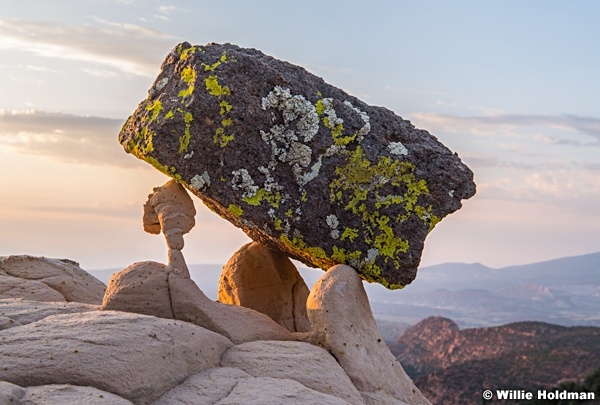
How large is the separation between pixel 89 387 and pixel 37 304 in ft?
10.0

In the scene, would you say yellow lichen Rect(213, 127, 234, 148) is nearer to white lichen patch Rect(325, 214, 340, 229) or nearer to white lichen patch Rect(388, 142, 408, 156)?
white lichen patch Rect(325, 214, 340, 229)

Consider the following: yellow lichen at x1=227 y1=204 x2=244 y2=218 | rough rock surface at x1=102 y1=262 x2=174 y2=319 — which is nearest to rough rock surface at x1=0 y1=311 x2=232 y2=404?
rough rock surface at x1=102 y1=262 x2=174 y2=319

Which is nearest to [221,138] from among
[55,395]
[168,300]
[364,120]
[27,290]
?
[364,120]

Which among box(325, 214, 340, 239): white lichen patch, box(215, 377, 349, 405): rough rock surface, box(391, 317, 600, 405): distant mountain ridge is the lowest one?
box(391, 317, 600, 405): distant mountain ridge

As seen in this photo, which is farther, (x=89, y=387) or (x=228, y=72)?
(x=228, y=72)

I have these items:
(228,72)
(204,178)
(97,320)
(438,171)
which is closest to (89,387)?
(97,320)

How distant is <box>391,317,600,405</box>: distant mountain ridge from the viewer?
113 feet

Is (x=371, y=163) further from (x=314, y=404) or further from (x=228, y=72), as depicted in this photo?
(x=314, y=404)

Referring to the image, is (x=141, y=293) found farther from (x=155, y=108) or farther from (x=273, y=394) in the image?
(x=273, y=394)

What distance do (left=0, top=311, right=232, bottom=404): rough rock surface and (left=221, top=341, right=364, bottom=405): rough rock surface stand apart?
0.40 meters

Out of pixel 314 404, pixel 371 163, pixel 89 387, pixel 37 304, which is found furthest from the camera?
pixel 371 163

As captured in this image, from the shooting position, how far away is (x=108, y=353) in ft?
28.7

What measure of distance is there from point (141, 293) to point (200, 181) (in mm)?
1740

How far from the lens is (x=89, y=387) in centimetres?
831
